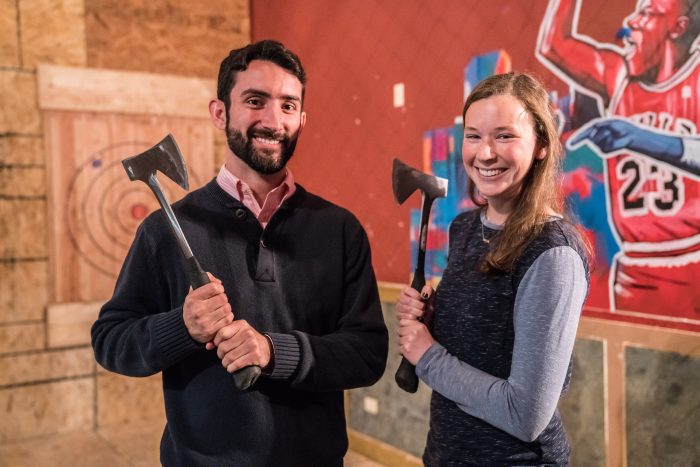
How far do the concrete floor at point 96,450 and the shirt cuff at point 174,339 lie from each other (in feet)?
6.19

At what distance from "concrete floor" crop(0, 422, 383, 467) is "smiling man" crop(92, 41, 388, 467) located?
5.72 feet

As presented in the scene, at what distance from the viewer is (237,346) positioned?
1105 mm

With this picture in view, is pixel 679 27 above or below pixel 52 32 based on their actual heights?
below

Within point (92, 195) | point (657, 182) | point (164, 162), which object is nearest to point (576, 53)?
point (657, 182)

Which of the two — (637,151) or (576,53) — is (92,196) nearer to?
(576,53)

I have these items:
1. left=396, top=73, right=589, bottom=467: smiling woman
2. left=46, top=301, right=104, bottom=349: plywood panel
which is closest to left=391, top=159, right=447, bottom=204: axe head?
left=396, top=73, right=589, bottom=467: smiling woman

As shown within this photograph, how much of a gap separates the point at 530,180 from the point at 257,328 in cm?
58

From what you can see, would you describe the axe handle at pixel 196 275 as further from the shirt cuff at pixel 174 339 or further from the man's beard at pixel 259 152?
the man's beard at pixel 259 152

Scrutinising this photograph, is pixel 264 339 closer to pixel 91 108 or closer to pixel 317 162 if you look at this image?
pixel 317 162

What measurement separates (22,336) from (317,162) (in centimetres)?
Result: 171

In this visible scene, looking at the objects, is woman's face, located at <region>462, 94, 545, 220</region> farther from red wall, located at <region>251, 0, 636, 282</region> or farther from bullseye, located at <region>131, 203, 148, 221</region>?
bullseye, located at <region>131, 203, 148, 221</region>

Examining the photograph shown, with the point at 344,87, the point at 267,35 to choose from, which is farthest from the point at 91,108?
the point at 344,87

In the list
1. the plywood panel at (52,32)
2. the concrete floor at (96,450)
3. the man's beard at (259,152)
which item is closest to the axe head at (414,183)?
the man's beard at (259,152)

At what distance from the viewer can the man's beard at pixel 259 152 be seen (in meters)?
1.28
